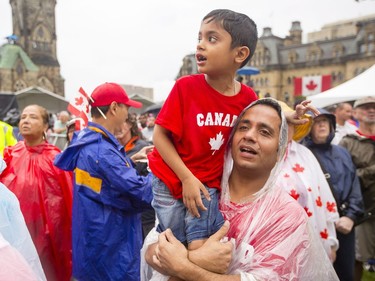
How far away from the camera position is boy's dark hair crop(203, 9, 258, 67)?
1778 millimetres

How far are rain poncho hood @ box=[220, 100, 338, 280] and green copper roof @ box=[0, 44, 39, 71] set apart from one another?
2168 inches

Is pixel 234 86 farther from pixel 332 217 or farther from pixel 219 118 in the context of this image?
pixel 332 217

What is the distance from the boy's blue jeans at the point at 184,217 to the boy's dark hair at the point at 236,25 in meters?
0.78

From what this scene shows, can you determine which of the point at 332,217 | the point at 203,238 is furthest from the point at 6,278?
the point at 332,217

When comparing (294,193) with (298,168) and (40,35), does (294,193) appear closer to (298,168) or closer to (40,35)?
(298,168)

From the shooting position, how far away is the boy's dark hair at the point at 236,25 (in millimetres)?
1778

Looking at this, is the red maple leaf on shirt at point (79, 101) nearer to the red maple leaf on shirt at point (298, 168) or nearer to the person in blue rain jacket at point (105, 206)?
the person in blue rain jacket at point (105, 206)

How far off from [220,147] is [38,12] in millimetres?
64098

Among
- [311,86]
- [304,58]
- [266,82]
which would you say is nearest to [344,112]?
[311,86]

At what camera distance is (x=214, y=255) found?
5.43 ft

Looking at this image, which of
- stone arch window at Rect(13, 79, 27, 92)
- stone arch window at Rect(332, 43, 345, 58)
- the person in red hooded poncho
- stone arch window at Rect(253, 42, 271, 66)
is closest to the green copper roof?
stone arch window at Rect(13, 79, 27, 92)

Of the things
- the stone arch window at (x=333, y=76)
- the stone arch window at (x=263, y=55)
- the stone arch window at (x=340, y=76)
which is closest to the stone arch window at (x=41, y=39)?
the stone arch window at (x=263, y=55)

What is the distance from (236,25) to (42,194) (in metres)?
2.70

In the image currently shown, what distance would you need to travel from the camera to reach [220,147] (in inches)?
74.7
